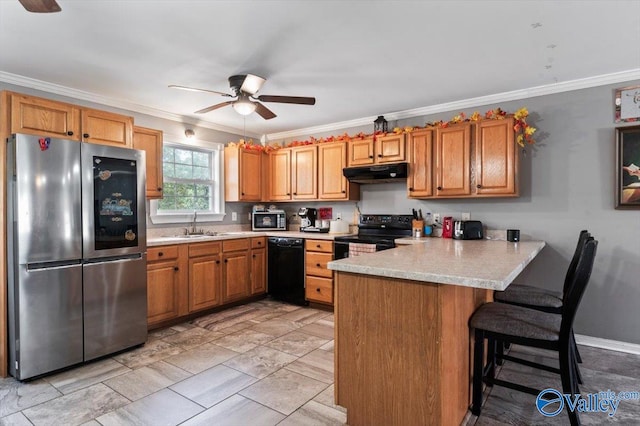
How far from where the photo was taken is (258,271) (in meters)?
4.65

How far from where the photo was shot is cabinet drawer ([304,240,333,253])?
4.22 metres

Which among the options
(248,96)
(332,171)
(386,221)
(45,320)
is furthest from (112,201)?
(386,221)

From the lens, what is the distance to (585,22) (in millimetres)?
2227

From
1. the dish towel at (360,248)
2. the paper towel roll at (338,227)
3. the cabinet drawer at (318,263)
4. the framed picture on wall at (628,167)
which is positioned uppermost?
the framed picture on wall at (628,167)

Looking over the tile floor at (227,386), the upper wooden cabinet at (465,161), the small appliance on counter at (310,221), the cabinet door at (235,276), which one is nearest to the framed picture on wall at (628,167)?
the upper wooden cabinet at (465,161)

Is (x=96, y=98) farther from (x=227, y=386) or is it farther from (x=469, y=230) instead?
(x=469, y=230)

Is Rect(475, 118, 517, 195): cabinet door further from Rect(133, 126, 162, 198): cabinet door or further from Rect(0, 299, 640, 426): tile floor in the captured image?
Rect(133, 126, 162, 198): cabinet door

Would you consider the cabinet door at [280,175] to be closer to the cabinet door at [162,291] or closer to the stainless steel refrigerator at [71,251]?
the cabinet door at [162,291]

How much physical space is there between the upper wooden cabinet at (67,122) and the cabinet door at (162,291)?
1.26m

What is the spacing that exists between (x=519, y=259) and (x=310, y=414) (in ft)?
5.32

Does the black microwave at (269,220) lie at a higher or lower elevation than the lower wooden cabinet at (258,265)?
higher

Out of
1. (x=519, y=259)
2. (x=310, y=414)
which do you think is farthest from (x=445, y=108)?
(x=310, y=414)

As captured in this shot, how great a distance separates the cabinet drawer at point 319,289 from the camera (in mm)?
4203

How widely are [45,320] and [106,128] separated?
66.0 inches
